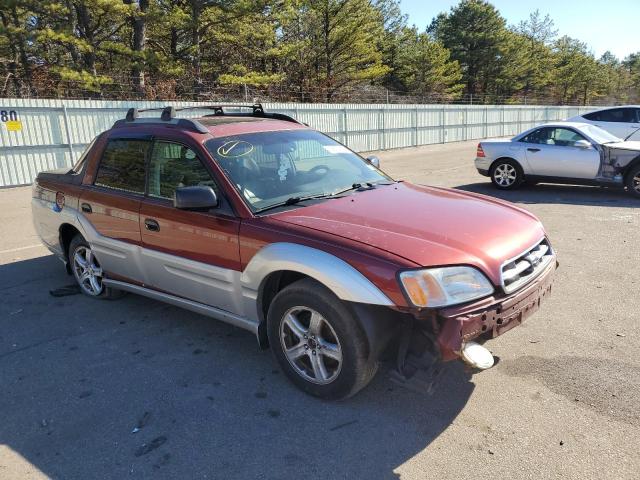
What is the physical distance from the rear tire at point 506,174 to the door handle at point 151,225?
344 inches

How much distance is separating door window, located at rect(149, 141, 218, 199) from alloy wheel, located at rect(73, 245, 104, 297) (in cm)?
131

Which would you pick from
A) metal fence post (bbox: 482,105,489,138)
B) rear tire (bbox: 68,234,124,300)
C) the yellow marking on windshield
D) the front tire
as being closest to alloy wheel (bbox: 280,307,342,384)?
the front tire

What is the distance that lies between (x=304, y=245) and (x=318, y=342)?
598 mm

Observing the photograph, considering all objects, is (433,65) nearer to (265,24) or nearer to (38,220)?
(265,24)

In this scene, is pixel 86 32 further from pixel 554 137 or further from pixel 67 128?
pixel 554 137

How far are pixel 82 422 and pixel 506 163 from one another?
32.3 feet

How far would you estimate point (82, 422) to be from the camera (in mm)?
2959

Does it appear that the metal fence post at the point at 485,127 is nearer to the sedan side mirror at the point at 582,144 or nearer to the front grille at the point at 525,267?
the sedan side mirror at the point at 582,144

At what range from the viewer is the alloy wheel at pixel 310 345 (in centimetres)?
297

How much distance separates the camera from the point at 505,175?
10766 mm

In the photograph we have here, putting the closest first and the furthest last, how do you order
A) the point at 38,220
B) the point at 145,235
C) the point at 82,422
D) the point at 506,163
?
the point at 82,422
the point at 145,235
the point at 38,220
the point at 506,163

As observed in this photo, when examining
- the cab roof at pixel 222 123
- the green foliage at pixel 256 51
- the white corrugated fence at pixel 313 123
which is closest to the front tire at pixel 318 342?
the cab roof at pixel 222 123

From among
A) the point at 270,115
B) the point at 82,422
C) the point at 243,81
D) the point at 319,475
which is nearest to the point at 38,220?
the point at 270,115

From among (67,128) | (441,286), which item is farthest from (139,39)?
(441,286)
